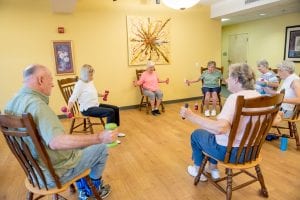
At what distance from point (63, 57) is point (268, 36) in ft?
19.4

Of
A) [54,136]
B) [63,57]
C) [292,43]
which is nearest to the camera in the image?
[54,136]

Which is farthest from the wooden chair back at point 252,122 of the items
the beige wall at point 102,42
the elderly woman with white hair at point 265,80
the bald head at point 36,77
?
the beige wall at point 102,42

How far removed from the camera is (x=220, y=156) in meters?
1.78

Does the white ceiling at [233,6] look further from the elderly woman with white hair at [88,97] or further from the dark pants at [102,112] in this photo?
the dark pants at [102,112]

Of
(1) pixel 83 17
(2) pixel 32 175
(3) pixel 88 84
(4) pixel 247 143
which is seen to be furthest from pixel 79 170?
(1) pixel 83 17

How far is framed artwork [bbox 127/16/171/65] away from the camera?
496 cm

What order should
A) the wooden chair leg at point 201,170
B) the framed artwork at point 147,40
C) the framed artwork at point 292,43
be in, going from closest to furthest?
the wooden chair leg at point 201,170 < the framed artwork at point 147,40 < the framed artwork at point 292,43

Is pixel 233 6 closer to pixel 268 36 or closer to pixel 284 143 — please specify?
pixel 268 36

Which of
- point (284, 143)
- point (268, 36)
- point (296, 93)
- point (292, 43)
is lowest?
point (284, 143)

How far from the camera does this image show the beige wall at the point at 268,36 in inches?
249

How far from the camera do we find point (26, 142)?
4.51ft

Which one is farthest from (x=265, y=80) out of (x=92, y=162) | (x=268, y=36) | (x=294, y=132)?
(x=268, y=36)

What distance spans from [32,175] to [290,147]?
117 inches

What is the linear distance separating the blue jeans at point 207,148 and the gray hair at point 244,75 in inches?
19.6
